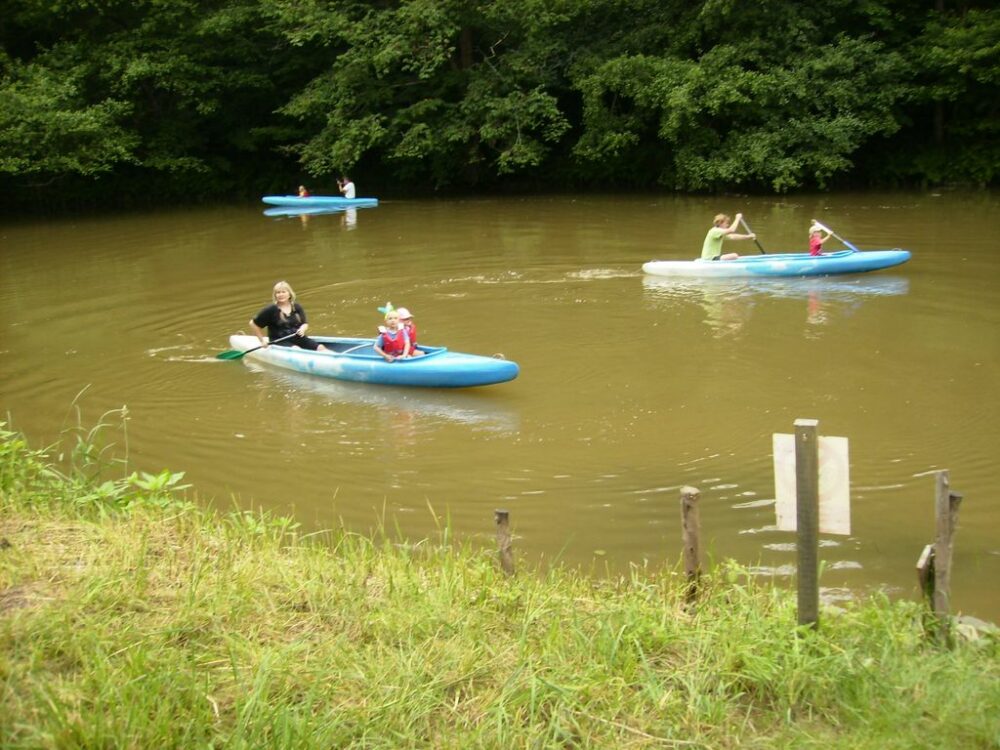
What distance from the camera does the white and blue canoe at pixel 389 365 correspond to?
411 inches

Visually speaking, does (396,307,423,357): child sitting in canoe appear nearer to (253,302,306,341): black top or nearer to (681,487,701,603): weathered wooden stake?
(253,302,306,341): black top

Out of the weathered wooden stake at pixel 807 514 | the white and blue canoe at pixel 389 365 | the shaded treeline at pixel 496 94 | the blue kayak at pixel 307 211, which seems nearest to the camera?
the weathered wooden stake at pixel 807 514

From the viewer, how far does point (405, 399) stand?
34.8 feet

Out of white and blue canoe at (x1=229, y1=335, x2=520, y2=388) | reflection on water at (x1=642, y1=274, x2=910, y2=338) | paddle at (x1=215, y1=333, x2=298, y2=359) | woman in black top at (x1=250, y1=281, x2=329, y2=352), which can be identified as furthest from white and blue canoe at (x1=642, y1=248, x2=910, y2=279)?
paddle at (x1=215, y1=333, x2=298, y2=359)

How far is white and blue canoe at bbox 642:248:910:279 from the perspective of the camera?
1502 cm

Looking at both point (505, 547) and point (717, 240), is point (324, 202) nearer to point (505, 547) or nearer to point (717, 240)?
point (717, 240)

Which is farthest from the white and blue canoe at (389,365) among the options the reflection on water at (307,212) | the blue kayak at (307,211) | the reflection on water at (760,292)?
the blue kayak at (307,211)

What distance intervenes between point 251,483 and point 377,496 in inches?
45.4

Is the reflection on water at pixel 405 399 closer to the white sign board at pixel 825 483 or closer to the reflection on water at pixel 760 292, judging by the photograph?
the reflection on water at pixel 760 292

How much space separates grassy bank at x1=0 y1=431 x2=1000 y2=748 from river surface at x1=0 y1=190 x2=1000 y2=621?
1829 millimetres

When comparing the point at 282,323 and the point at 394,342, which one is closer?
the point at 394,342

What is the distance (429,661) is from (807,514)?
169cm

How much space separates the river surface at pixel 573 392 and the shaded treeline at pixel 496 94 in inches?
203

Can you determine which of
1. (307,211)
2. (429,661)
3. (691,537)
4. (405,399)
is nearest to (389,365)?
(405,399)
